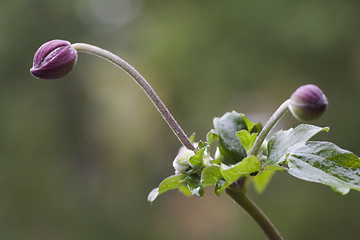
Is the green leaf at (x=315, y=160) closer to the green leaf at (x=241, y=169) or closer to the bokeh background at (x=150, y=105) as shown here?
the green leaf at (x=241, y=169)

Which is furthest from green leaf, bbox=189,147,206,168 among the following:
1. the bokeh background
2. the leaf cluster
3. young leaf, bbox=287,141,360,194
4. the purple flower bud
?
the bokeh background

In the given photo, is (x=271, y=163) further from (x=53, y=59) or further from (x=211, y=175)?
(x=53, y=59)

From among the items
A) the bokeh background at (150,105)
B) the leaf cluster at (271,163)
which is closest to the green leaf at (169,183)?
the leaf cluster at (271,163)

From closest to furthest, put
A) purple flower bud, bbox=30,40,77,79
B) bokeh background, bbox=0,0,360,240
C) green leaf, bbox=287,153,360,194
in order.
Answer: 1. green leaf, bbox=287,153,360,194
2. purple flower bud, bbox=30,40,77,79
3. bokeh background, bbox=0,0,360,240

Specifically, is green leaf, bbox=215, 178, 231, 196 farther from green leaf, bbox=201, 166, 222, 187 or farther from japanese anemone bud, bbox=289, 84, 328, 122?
japanese anemone bud, bbox=289, 84, 328, 122

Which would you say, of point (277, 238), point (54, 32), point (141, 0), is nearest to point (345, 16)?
point (141, 0)

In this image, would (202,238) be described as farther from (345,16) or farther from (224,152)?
(224,152)
